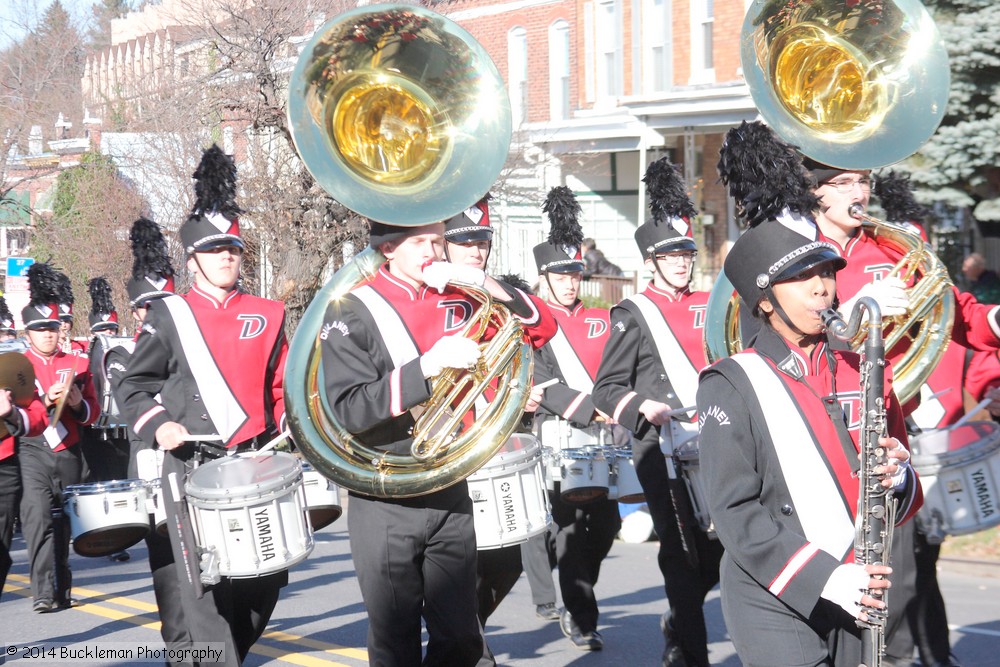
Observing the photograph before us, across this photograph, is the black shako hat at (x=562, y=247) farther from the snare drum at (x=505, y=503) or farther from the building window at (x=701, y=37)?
the building window at (x=701, y=37)

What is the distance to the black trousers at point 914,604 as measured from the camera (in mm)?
5332

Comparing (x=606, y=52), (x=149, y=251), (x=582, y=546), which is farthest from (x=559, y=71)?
(x=582, y=546)

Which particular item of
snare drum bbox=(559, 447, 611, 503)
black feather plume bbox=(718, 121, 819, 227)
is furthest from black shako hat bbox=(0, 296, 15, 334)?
black feather plume bbox=(718, 121, 819, 227)

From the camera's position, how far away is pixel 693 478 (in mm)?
5531

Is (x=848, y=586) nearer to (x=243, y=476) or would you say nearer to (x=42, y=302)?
(x=243, y=476)

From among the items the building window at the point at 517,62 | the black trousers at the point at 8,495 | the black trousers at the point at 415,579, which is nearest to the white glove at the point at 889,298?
the black trousers at the point at 415,579

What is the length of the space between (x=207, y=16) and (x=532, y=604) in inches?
349

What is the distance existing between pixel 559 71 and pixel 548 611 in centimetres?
1900

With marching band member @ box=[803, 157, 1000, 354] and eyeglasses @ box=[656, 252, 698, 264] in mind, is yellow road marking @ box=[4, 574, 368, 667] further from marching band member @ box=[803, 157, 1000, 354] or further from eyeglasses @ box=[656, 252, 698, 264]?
marching band member @ box=[803, 157, 1000, 354]

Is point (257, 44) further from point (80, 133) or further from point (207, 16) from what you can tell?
point (80, 133)

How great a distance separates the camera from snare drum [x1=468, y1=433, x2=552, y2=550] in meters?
5.40

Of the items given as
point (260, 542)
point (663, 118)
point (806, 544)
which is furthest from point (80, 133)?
point (806, 544)

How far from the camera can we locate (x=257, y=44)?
564 inches

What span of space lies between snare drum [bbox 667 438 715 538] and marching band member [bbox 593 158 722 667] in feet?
1.59
